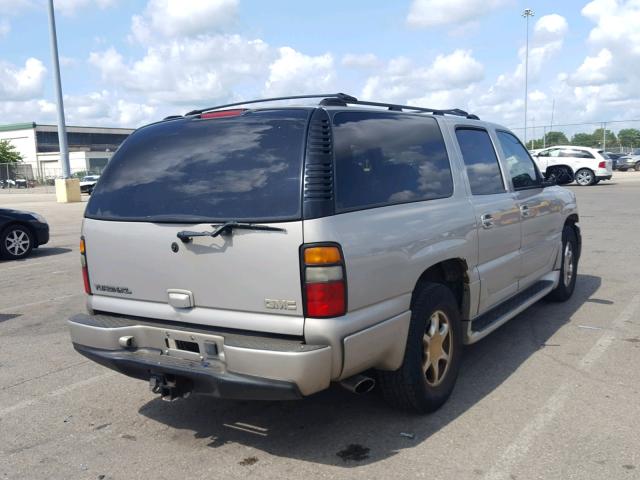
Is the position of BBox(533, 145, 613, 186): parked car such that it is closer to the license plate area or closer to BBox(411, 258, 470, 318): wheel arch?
BBox(411, 258, 470, 318): wheel arch

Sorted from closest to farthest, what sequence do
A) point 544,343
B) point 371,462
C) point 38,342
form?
point 371,462 → point 544,343 → point 38,342

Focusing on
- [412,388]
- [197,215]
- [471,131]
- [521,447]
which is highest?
[471,131]

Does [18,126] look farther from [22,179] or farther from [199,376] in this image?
[199,376]

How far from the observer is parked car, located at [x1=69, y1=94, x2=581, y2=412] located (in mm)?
3176

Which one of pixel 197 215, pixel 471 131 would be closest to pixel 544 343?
pixel 471 131

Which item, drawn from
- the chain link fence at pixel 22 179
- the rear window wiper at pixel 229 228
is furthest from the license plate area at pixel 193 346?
the chain link fence at pixel 22 179

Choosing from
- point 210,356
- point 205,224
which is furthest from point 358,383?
point 205,224

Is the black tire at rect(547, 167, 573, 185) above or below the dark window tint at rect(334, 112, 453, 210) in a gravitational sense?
below

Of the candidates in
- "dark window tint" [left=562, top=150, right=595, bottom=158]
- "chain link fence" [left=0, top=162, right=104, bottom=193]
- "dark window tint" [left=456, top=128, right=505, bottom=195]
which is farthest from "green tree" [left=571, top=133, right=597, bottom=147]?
"dark window tint" [left=456, top=128, right=505, bottom=195]

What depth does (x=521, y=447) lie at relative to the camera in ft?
11.5

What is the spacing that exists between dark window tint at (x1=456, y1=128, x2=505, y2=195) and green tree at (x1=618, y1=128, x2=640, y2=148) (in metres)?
44.9

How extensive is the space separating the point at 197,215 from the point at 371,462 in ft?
5.37

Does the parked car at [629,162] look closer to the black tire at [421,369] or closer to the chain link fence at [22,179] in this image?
the chain link fence at [22,179]

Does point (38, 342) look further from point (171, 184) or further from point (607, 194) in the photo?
point (607, 194)
